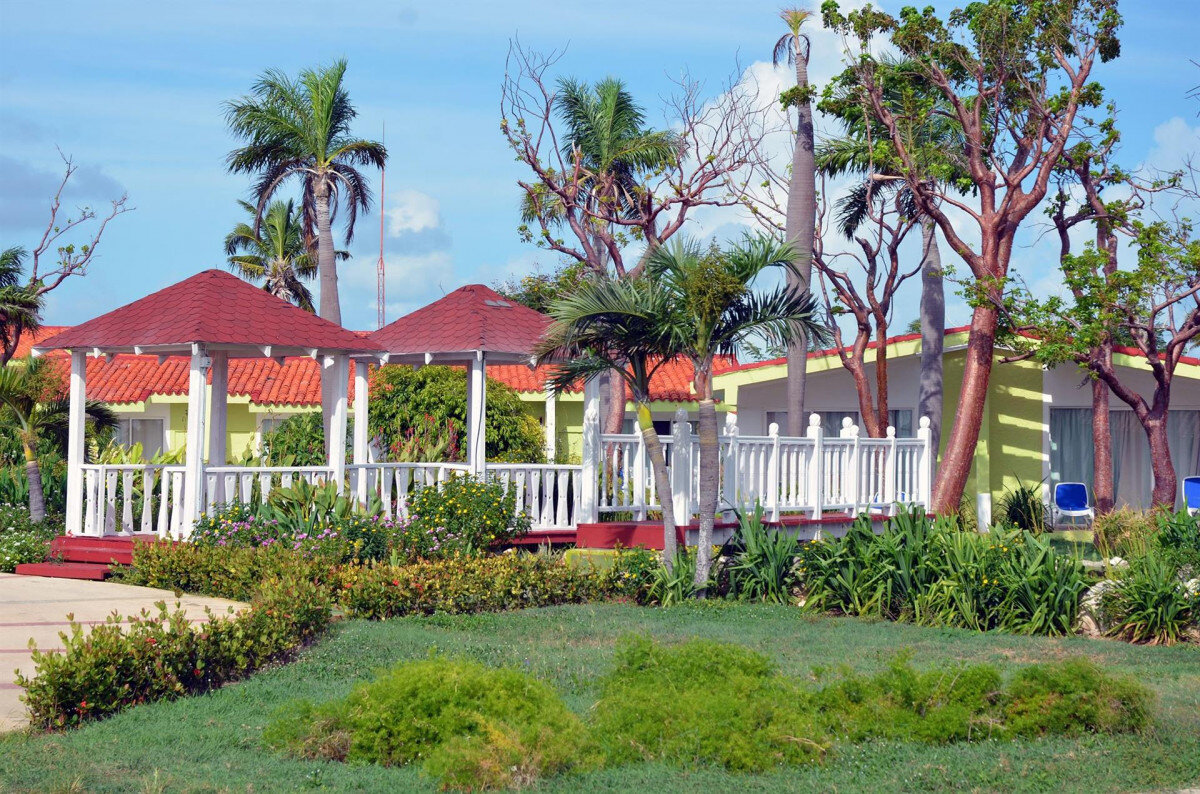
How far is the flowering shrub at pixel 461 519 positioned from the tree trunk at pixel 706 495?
2390mm

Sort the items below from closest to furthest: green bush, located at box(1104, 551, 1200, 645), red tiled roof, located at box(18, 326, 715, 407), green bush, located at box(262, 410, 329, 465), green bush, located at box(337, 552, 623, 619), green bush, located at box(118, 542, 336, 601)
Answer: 1. green bush, located at box(1104, 551, 1200, 645)
2. green bush, located at box(337, 552, 623, 619)
3. green bush, located at box(118, 542, 336, 601)
4. green bush, located at box(262, 410, 329, 465)
5. red tiled roof, located at box(18, 326, 715, 407)

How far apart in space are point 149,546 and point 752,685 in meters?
8.11

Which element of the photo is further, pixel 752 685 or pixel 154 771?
pixel 752 685

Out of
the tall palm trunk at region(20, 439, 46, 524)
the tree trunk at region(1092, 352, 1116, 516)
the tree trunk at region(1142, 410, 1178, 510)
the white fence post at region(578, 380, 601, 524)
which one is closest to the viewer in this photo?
the white fence post at region(578, 380, 601, 524)

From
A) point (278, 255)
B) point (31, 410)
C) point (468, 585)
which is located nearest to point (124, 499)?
point (31, 410)

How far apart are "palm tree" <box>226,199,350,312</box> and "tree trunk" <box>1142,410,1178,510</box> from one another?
2746 cm

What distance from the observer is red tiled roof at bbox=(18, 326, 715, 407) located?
2756 centimetres

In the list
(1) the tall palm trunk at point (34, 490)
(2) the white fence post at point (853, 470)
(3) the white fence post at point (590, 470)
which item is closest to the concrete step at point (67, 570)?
(1) the tall palm trunk at point (34, 490)

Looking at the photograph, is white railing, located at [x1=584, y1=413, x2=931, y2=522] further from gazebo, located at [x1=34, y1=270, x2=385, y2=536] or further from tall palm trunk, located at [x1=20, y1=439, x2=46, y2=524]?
tall palm trunk, located at [x1=20, y1=439, x2=46, y2=524]

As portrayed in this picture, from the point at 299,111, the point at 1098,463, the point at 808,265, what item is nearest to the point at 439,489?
the point at 808,265

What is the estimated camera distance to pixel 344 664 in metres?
8.87

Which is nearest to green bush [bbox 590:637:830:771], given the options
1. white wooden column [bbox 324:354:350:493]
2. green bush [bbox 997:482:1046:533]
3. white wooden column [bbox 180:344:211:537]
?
white wooden column [bbox 180:344:211:537]

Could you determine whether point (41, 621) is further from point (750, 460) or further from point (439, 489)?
Answer: point (750, 460)

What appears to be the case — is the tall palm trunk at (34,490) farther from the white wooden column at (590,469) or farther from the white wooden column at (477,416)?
the white wooden column at (590,469)
